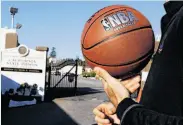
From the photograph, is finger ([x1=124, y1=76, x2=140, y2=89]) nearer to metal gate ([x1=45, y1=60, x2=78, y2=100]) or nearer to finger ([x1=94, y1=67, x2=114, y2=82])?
finger ([x1=94, y1=67, x2=114, y2=82])

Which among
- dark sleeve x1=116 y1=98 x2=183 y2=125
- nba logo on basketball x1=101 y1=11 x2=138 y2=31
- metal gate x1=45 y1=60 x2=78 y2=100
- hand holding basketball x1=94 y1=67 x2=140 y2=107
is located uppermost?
nba logo on basketball x1=101 y1=11 x2=138 y2=31

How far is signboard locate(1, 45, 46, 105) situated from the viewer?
15.6 meters

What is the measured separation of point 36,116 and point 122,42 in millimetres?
9872

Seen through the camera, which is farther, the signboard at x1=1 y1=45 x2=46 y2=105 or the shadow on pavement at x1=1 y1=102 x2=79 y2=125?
the signboard at x1=1 y1=45 x2=46 y2=105

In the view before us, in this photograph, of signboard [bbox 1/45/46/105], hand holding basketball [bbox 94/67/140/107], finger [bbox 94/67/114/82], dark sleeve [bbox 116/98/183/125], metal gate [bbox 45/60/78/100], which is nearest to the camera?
dark sleeve [bbox 116/98/183/125]

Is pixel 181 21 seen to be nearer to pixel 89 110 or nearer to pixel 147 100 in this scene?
pixel 147 100

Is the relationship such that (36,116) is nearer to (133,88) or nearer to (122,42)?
(122,42)

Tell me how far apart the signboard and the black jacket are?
13818 millimetres

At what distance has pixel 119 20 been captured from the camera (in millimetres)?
2504

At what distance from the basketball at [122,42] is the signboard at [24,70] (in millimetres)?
13187

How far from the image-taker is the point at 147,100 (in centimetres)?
194

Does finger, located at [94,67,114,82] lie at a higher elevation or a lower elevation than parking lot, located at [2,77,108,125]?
higher

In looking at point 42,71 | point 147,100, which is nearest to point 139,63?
point 147,100

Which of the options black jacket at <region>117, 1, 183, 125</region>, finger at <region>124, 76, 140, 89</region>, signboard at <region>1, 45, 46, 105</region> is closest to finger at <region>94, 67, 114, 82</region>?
finger at <region>124, 76, 140, 89</region>
